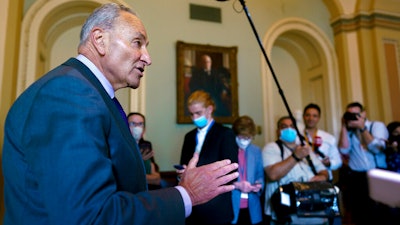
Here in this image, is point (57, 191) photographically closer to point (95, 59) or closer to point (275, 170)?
point (95, 59)

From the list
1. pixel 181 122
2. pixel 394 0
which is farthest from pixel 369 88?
pixel 181 122

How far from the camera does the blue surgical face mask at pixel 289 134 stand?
2.99 m

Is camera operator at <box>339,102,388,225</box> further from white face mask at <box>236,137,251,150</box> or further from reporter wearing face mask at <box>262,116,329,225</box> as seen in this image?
white face mask at <box>236,137,251,150</box>

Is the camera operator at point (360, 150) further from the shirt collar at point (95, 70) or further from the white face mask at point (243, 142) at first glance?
the shirt collar at point (95, 70)

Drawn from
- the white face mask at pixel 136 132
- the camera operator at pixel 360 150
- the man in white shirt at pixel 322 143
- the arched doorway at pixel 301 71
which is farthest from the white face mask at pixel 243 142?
the arched doorway at pixel 301 71

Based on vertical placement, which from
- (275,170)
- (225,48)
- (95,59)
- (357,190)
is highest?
(225,48)

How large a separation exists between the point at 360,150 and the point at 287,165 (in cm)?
150

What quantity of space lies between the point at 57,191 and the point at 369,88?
5.92m

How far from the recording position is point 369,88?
18.2 ft

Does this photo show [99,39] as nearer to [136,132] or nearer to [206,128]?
[206,128]

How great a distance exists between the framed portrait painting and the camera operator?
5.87 ft

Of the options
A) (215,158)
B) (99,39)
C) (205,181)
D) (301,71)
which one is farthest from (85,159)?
(301,71)

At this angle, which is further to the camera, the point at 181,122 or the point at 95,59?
the point at 181,122

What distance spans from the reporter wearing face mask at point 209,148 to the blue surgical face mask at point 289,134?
798 mm
